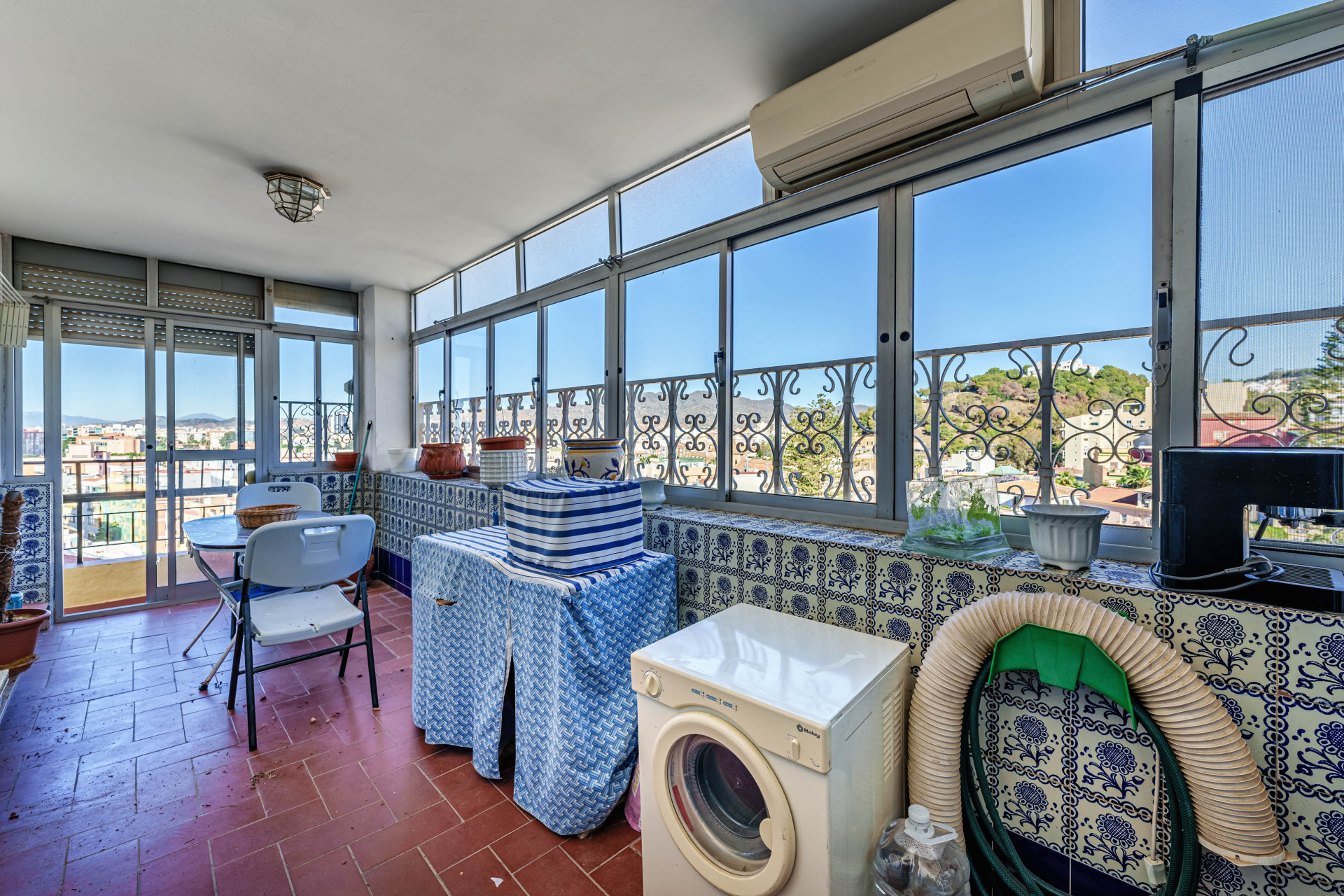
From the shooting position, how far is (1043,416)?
1.57 meters

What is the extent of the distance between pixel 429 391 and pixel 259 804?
3522 mm

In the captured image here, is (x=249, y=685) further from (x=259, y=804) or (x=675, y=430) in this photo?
(x=675, y=430)

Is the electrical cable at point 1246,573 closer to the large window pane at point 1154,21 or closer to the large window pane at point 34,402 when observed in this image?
the large window pane at point 1154,21

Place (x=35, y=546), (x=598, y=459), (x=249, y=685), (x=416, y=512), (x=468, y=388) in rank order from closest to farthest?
(x=249, y=685) → (x=598, y=459) → (x=35, y=546) → (x=416, y=512) → (x=468, y=388)

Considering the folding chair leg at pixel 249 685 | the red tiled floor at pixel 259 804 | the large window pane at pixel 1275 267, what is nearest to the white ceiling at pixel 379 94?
the large window pane at pixel 1275 267

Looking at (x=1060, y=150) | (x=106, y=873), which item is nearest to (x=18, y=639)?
(x=106, y=873)

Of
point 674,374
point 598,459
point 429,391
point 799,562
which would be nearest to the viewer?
point 799,562

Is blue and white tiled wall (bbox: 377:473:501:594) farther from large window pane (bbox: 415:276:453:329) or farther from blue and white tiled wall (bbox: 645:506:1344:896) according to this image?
blue and white tiled wall (bbox: 645:506:1344:896)

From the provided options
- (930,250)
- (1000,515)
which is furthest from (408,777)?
(930,250)

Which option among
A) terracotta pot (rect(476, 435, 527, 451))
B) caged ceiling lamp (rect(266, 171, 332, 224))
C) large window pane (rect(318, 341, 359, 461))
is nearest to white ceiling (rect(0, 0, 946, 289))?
caged ceiling lamp (rect(266, 171, 332, 224))

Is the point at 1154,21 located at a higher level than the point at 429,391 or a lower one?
higher

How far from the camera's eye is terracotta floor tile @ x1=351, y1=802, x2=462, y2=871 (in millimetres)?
1629

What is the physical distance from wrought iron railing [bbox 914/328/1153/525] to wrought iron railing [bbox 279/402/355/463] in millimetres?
4890

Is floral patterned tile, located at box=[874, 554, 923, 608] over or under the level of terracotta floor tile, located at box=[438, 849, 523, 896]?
over
